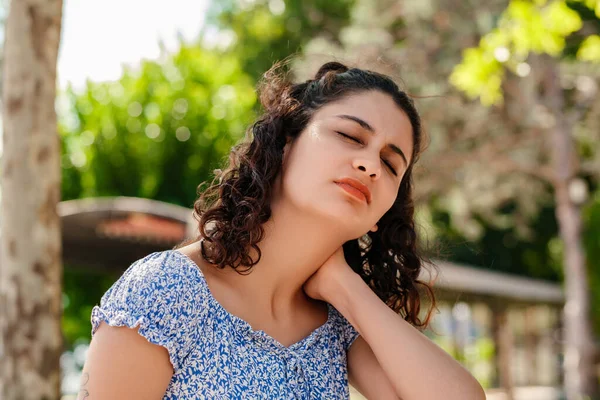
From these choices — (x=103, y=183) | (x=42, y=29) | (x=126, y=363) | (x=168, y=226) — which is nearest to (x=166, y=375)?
(x=126, y=363)

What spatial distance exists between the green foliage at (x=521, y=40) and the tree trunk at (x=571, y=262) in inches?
266

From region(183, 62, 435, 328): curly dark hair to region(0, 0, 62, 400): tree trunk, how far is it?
2.28 m

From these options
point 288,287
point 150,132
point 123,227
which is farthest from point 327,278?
point 150,132

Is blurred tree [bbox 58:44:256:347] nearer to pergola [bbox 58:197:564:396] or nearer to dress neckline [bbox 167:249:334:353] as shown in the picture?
pergola [bbox 58:197:564:396]

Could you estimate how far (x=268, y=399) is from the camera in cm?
198

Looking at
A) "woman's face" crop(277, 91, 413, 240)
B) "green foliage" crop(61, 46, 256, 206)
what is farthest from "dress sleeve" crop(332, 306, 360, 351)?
"green foliage" crop(61, 46, 256, 206)

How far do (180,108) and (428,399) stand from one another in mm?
17122

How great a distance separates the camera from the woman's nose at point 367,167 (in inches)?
82.3

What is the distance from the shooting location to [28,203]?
4.54 m

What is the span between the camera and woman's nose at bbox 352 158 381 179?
2.09 meters

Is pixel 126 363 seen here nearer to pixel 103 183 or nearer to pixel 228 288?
pixel 228 288

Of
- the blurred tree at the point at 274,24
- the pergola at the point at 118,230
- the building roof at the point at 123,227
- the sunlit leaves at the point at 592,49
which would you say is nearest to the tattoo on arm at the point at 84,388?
the sunlit leaves at the point at 592,49

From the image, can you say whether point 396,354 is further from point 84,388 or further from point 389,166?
point 84,388

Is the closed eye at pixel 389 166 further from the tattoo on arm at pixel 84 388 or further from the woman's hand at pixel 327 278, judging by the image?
the tattoo on arm at pixel 84 388
